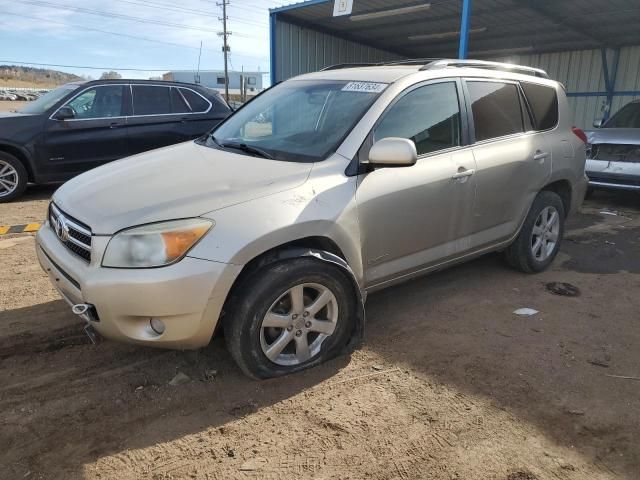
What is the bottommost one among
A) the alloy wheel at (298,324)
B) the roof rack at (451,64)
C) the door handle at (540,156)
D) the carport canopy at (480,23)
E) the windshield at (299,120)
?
the alloy wheel at (298,324)

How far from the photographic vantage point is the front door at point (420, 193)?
322 cm

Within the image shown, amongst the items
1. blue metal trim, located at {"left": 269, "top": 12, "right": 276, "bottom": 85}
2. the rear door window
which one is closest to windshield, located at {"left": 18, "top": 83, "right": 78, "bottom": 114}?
the rear door window

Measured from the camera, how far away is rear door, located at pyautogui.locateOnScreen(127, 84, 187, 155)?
26.6 feet

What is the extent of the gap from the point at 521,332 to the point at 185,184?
2521mm

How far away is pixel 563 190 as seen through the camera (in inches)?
194

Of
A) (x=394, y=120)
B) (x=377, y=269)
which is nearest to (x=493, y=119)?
(x=394, y=120)

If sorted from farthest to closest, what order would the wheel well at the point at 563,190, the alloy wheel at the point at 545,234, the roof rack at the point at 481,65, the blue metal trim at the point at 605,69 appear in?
the blue metal trim at the point at 605,69, the wheel well at the point at 563,190, the alloy wheel at the point at 545,234, the roof rack at the point at 481,65

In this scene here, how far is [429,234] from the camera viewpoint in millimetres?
3578

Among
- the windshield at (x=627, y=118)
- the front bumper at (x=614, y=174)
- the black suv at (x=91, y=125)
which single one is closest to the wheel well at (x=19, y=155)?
the black suv at (x=91, y=125)

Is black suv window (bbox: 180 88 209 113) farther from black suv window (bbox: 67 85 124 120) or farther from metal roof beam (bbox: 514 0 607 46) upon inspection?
metal roof beam (bbox: 514 0 607 46)

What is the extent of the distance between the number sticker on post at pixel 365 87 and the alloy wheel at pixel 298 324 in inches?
54.9

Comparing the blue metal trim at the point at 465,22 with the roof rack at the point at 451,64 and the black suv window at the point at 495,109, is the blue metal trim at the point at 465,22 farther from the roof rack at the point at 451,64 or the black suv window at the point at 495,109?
the black suv window at the point at 495,109

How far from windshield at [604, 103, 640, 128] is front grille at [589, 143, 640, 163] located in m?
1.00

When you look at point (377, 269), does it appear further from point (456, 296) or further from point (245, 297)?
point (456, 296)
